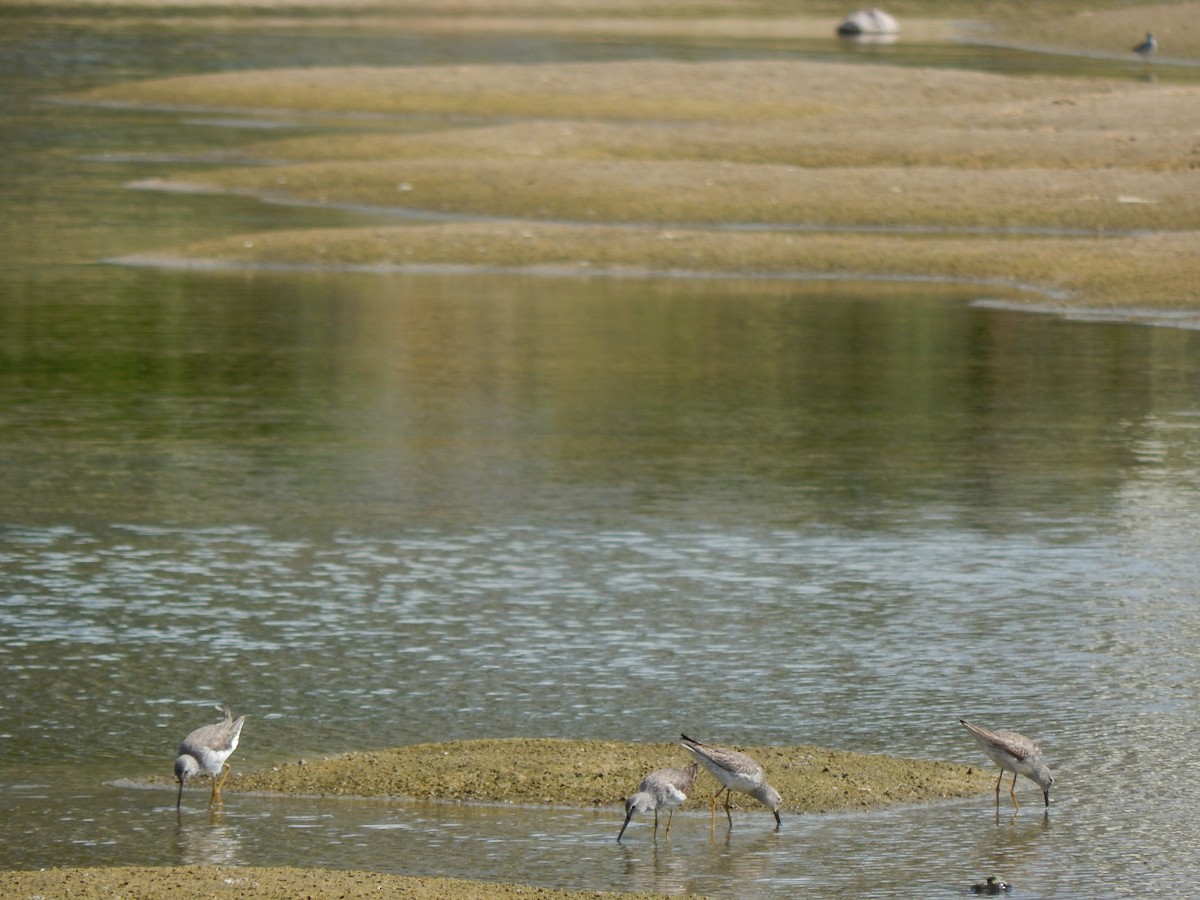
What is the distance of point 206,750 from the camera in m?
14.1

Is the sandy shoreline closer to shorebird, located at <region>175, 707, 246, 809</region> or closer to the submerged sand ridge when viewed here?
shorebird, located at <region>175, 707, 246, 809</region>

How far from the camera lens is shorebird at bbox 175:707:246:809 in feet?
45.9

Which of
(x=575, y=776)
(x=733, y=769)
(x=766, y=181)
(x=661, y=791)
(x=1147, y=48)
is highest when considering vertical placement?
(x=1147, y=48)

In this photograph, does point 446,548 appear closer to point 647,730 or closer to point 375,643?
point 375,643

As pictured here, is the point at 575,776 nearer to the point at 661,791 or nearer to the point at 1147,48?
the point at 661,791

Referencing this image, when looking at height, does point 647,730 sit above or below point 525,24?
below

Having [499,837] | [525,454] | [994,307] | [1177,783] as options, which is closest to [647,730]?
[499,837]

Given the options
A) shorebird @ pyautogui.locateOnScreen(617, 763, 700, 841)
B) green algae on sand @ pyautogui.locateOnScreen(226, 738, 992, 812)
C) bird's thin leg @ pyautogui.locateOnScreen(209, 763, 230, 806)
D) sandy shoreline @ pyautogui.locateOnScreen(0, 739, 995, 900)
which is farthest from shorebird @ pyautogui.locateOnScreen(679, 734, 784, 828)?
bird's thin leg @ pyautogui.locateOnScreen(209, 763, 230, 806)

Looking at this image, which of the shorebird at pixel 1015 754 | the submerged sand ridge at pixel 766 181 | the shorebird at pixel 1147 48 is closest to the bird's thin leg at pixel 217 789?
the shorebird at pixel 1015 754

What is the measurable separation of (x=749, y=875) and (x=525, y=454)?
1361 cm

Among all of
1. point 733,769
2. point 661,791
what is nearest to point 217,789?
point 661,791

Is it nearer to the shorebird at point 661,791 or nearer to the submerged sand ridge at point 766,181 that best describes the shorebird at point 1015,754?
the shorebird at point 661,791

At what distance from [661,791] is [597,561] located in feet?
26.6

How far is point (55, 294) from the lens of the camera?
38.8 meters
